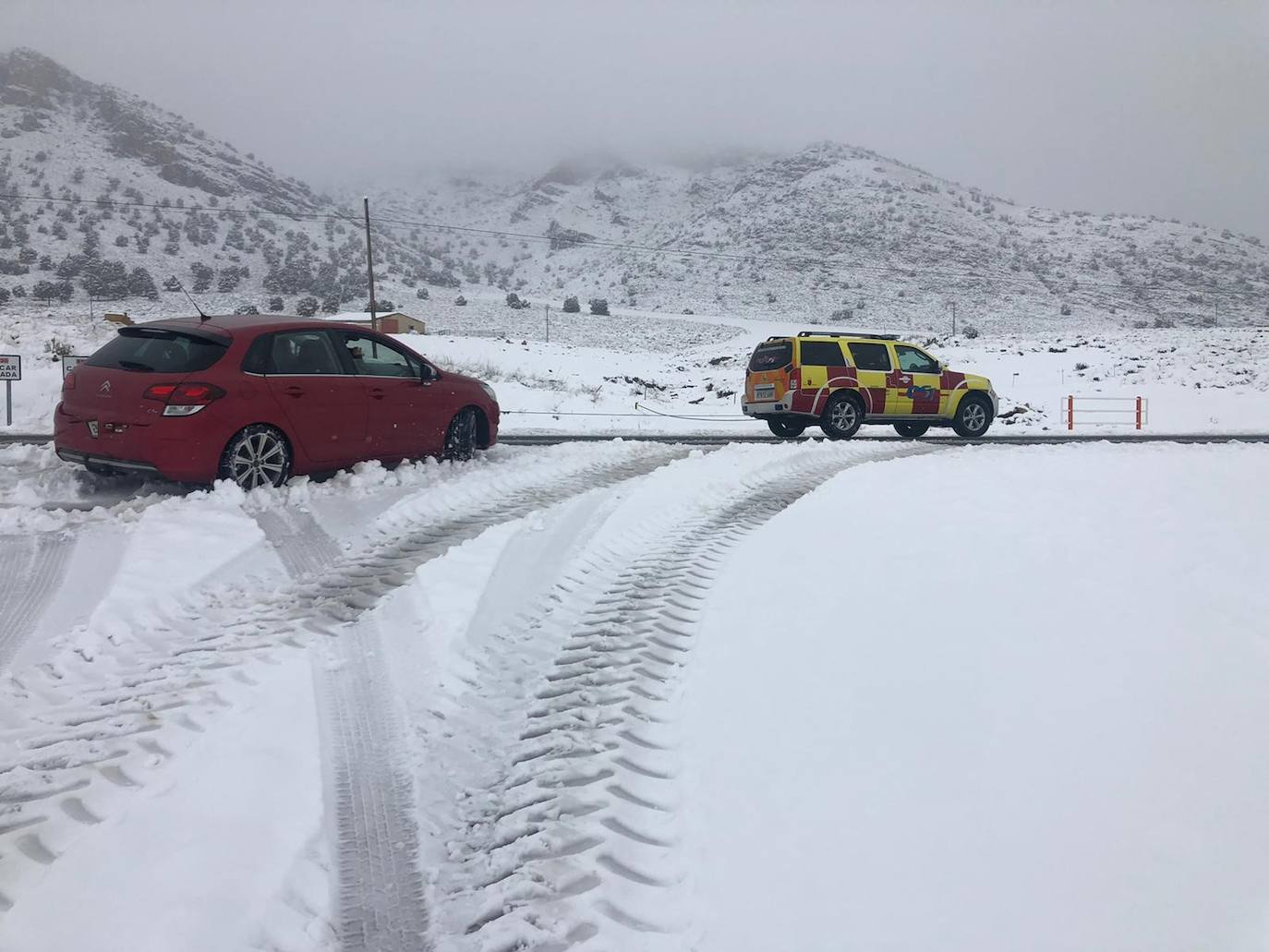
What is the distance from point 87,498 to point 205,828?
17.0ft

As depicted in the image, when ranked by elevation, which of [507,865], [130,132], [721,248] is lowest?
[507,865]

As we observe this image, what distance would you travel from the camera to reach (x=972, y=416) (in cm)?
1636

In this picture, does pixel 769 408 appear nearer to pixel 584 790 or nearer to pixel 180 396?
pixel 180 396

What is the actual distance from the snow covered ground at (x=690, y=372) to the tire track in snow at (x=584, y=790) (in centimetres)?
975

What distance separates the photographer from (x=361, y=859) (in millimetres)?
2650

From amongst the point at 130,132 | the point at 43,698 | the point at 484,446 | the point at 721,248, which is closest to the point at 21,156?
the point at 130,132

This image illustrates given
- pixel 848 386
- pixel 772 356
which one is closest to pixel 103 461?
pixel 772 356

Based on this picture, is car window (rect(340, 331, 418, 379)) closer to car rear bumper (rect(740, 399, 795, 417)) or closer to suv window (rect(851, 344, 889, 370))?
car rear bumper (rect(740, 399, 795, 417))

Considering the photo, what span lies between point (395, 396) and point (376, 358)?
45 cm

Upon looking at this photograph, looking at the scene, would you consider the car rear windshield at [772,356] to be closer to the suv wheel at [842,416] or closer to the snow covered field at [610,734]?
the suv wheel at [842,416]

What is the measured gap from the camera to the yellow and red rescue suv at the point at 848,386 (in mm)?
14570

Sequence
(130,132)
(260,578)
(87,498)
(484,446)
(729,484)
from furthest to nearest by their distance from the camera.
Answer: (130,132) < (484,446) < (729,484) < (87,498) < (260,578)

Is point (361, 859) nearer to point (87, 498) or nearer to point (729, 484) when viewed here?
point (87, 498)

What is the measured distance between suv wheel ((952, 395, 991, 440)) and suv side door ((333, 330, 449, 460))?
11056mm
